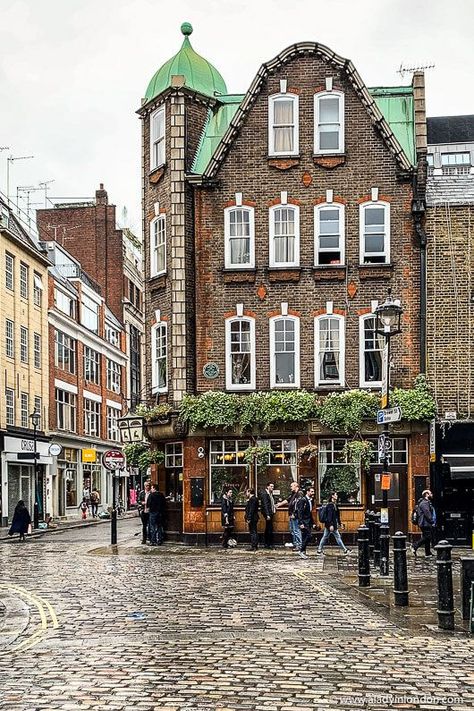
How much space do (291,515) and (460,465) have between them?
18.8 feet

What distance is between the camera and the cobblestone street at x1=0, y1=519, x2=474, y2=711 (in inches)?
372

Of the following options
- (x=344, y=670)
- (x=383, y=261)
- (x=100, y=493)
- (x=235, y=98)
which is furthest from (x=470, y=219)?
(x=100, y=493)

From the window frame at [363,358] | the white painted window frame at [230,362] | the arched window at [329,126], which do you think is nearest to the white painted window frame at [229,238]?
the white painted window frame at [230,362]

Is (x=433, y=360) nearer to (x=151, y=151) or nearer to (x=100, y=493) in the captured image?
(x=151, y=151)

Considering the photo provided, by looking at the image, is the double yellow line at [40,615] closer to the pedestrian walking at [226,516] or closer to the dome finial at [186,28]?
the pedestrian walking at [226,516]

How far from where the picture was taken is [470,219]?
1266 inches

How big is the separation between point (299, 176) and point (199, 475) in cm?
1003

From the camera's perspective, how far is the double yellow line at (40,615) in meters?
12.7

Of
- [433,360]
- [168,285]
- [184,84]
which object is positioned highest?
[184,84]

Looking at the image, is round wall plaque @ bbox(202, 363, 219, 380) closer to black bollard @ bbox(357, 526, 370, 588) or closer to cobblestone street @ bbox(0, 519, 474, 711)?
cobblestone street @ bbox(0, 519, 474, 711)

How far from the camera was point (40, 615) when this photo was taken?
50.8 feet

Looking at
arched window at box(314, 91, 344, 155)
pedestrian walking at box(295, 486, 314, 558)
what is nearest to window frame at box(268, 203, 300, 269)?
arched window at box(314, 91, 344, 155)

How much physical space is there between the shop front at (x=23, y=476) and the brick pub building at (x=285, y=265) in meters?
17.4

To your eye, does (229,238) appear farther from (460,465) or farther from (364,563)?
(364,563)
